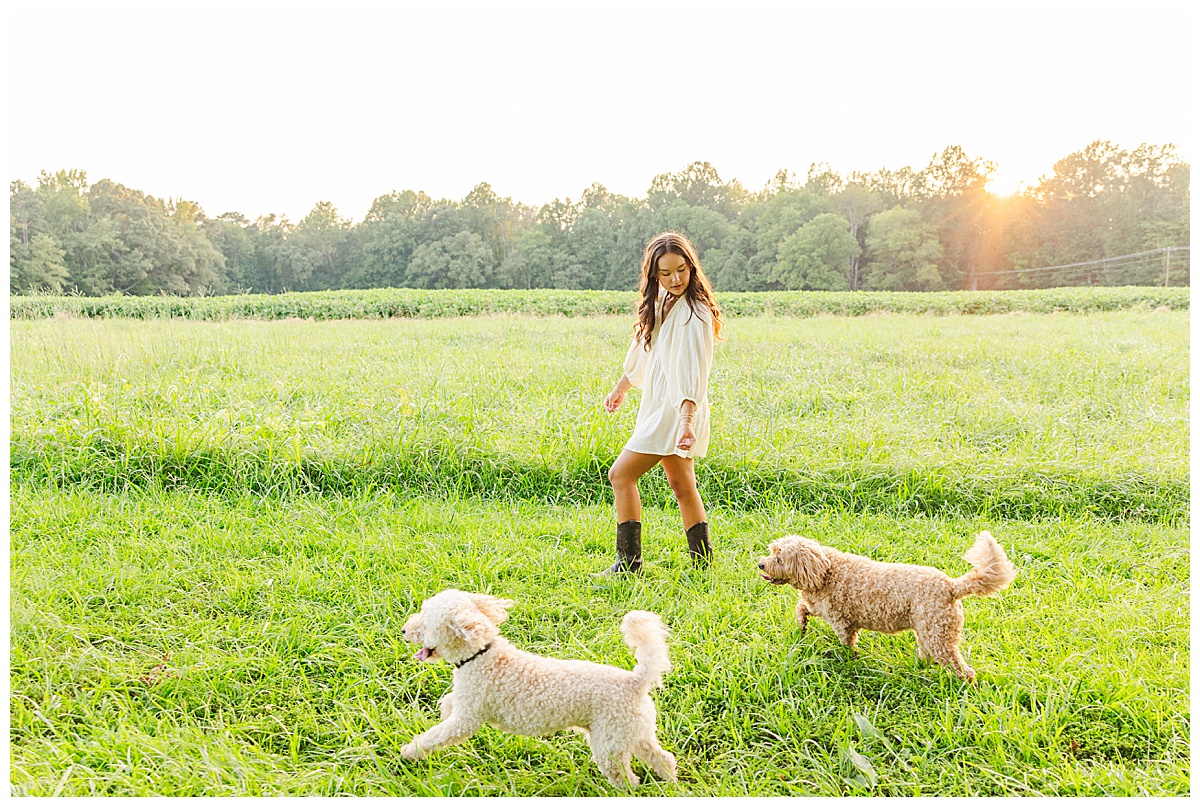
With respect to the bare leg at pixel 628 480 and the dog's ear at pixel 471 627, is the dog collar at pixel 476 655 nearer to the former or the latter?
the dog's ear at pixel 471 627

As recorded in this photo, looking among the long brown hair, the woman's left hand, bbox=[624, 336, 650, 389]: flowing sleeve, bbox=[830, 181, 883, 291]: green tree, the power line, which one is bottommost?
the woman's left hand

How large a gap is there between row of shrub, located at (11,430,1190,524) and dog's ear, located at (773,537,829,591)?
1.67m

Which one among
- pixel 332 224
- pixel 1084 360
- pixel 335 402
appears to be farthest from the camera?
pixel 332 224

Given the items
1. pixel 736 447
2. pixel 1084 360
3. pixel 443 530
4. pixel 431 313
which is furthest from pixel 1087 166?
pixel 443 530

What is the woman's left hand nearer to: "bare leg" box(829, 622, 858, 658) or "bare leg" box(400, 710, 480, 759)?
"bare leg" box(829, 622, 858, 658)

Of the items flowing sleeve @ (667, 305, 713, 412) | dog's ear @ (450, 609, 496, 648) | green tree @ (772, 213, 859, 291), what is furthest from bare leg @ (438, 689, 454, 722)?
green tree @ (772, 213, 859, 291)

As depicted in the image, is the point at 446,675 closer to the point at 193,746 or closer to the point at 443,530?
the point at 193,746

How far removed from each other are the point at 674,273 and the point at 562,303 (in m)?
14.9

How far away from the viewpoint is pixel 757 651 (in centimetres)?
260

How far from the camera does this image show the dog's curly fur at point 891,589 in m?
2.27

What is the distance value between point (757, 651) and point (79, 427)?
451 cm

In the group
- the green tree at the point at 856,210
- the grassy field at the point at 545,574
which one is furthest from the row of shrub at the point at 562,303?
the grassy field at the point at 545,574

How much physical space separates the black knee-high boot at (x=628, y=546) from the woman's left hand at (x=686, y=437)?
47cm

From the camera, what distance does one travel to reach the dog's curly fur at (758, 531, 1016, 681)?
2.27m
